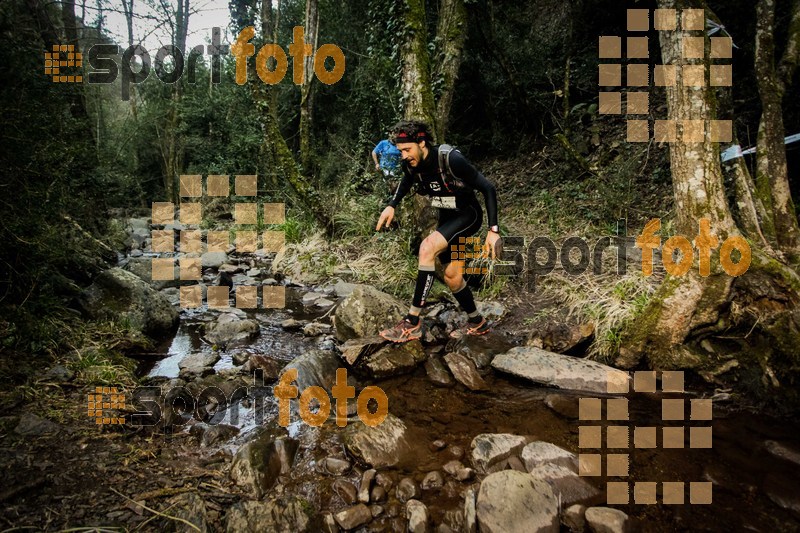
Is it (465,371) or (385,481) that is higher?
(465,371)

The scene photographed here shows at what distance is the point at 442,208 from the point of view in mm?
3924

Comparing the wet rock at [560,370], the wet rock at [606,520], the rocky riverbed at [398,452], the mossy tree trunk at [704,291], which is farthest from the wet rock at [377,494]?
the mossy tree trunk at [704,291]

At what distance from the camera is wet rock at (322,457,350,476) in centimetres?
232

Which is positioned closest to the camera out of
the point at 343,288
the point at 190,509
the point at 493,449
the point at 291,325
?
the point at 190,509

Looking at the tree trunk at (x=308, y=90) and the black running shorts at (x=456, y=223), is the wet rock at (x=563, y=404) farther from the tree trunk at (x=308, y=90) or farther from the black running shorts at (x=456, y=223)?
the tree trunk at (x=308, y=90)

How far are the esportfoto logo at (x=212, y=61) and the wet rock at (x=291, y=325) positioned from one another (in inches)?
152

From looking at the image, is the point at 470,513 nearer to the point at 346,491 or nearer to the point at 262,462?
the point at 346,491

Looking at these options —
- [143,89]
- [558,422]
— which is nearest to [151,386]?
[558,422]

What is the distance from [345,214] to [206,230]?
5995mm

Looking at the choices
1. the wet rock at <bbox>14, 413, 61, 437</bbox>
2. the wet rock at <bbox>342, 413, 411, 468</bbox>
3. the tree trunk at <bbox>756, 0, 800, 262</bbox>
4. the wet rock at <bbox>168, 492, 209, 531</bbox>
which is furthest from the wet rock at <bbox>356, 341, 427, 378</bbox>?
the tree trunk at <bbox>756, 0, 800, 262</bbox>

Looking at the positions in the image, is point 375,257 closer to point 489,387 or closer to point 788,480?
point 489,387

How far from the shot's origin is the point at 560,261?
531 centimetres

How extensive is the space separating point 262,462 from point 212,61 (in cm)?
1697

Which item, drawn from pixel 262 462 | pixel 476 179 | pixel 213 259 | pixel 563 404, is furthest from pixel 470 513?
pixel 213 259
